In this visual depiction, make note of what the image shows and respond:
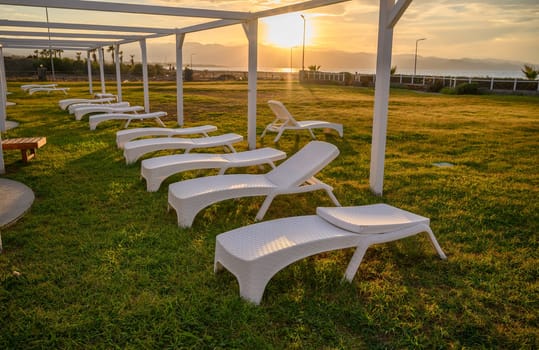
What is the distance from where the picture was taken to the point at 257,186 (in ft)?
15.0

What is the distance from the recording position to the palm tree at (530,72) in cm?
2538

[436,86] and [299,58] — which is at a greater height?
[299,58]

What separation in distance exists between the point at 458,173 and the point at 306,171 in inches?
125

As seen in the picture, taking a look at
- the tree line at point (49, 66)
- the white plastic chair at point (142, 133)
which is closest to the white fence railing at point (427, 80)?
the tree line at point (49, 66)

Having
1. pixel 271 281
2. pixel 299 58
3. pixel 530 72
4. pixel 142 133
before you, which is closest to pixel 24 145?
pixel 142 133

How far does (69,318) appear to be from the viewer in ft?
9.04

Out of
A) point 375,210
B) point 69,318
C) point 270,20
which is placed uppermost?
point 270,20

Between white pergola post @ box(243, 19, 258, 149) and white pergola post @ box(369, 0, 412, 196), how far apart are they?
3.72 m

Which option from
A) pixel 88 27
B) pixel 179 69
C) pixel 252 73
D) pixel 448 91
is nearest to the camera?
pixel 252 73

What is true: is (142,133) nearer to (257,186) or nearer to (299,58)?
(257,186)

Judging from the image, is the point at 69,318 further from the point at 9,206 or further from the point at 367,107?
the point at 367,107

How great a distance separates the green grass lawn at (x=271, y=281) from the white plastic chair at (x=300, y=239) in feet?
0.65

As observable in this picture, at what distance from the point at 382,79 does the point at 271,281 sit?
3180 millimetres

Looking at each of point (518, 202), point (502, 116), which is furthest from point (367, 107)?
point (518, 202)
